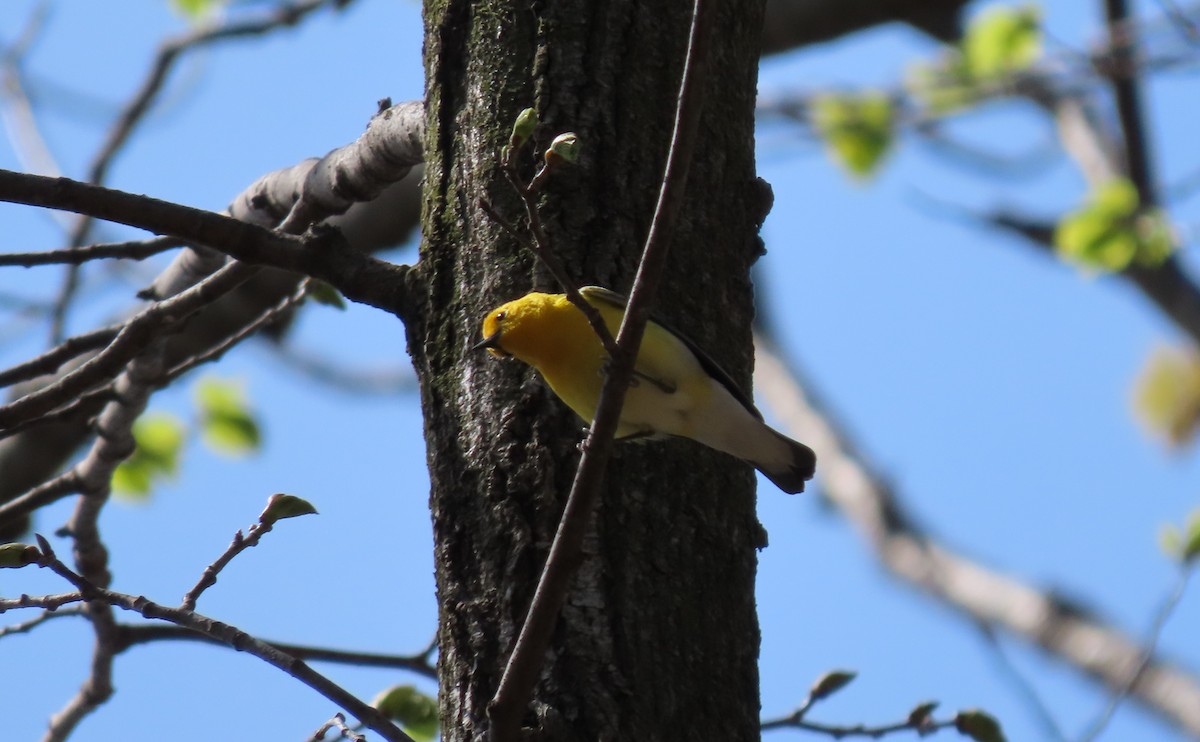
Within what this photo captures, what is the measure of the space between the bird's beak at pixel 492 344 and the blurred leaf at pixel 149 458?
112 inches

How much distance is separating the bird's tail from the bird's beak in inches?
26.7

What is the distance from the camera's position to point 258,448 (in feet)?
20.4

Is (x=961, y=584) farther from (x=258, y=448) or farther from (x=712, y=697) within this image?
(x=712, y=697)

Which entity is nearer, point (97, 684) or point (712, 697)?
point (712, 697)

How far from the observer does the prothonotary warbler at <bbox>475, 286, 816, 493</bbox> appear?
2.38 meters

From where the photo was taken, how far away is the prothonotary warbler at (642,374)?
2.38m

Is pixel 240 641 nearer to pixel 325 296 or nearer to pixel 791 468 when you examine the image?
pixel 791 468

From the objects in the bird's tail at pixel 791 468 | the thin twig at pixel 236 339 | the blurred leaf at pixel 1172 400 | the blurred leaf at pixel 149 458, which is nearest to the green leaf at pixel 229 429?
the blurred leaf at pixel 149 458

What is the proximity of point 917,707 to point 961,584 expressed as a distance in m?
6.53

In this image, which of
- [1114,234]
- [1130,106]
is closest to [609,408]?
[1114,234]

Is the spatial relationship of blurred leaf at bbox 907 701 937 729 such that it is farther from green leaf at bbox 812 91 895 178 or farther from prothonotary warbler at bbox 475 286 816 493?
green leaf at bbox 812 91 895 178

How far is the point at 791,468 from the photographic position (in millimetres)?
2832

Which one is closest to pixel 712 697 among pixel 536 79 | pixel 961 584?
pixel 536 79

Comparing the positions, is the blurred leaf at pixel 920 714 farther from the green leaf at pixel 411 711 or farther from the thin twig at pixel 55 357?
the thin twig at pixel 55 357
